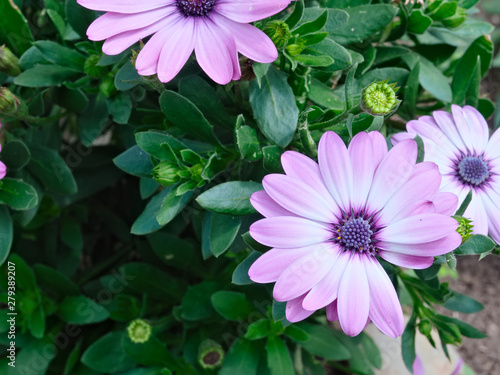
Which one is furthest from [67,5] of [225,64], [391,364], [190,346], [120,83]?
[391,364]

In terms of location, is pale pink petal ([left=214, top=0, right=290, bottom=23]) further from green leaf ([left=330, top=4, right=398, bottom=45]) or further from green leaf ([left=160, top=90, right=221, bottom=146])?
green leaf ([left=330, top=4, right=398, bottom=45])

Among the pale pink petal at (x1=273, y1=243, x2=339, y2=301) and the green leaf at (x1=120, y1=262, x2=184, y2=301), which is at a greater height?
the pale pink petal at (x1=273, y1=243, x2=339, y2=301)

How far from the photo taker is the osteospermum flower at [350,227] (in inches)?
30.3

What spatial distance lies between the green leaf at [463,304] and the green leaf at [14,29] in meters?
1.09

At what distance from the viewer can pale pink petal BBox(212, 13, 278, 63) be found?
82 cm

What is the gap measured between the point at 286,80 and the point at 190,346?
2.35ft

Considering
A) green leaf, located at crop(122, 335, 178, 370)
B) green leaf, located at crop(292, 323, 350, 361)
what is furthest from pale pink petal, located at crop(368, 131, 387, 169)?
green leaf, located at crop(122, 335, 178, 370)

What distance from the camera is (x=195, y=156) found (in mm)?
997

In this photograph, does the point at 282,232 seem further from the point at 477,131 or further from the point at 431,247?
the point at 477,131

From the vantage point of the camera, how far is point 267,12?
808 millimetres

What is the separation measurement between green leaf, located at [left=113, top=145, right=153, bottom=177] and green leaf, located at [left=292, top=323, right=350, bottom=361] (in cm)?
57

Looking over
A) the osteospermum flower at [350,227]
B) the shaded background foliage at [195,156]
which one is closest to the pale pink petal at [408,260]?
the osteospermum flower at [350,227]

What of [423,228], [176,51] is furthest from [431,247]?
[176,51]

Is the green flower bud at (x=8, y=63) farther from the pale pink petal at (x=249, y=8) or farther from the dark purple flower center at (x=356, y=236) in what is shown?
the dark purple flower center at (x=356, y=236)
